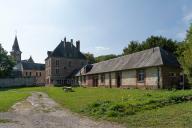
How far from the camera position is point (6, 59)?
78.4m

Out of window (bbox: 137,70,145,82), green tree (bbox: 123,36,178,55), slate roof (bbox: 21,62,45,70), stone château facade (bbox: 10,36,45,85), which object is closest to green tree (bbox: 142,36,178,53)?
green tree (bbox: 123,36,178,55)

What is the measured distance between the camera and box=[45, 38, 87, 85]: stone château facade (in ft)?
250

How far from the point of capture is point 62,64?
252 ft

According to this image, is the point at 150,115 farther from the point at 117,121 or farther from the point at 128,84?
the point at 128,84

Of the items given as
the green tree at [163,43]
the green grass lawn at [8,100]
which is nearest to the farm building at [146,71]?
the green grass lawn at [8,100]

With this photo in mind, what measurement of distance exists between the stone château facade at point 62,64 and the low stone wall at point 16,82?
16.2 feet

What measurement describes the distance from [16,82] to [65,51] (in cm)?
1559

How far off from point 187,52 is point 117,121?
19834 millimetres

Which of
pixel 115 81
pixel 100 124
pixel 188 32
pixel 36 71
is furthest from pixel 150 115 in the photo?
pixel 36 71

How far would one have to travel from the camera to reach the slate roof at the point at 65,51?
250 feet

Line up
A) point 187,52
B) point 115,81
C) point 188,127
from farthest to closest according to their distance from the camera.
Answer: point 115,81, point 187,52, point 188,127

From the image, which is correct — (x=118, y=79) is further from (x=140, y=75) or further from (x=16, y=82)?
(x=16, y=82)

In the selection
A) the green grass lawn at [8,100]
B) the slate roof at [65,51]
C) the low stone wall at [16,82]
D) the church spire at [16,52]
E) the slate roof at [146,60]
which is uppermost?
the church spire at [16,52]

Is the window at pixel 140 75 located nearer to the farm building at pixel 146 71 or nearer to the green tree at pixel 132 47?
the farm building at pixel 146 71
